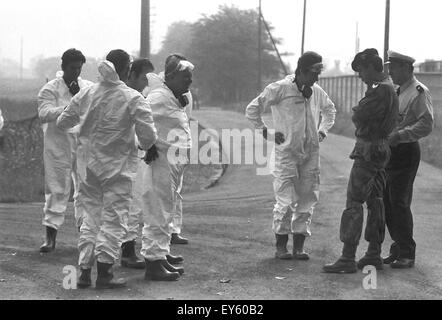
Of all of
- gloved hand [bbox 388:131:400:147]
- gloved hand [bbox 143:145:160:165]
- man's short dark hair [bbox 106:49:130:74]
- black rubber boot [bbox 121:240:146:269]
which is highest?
man's short dark hair [bbox 106:49:130:74]

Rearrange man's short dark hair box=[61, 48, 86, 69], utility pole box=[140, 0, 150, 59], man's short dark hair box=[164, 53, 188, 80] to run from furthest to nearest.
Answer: utility pole box=[140, 0, 150, 59] < man's short dark hair box=[61, 48, 86, 69] < man's short dark hair box=[164, 53, 188, 80]

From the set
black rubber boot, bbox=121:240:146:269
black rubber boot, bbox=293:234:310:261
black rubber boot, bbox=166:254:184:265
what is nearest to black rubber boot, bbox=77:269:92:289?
black rubber boot, bbox=121:240:146:269

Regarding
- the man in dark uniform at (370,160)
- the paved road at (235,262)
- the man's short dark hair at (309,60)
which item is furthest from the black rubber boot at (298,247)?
the man's short dark hair at (309,60)

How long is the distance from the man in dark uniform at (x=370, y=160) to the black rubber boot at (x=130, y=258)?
1.74 metres

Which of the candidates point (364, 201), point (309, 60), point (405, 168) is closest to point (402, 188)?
point (405, 168)

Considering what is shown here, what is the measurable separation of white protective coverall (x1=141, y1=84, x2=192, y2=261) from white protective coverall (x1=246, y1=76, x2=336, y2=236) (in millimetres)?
1262

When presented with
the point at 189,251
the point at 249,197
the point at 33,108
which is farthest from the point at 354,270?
the point at 33,108

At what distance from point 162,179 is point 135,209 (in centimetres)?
133

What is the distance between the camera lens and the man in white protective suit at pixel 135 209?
816 cm

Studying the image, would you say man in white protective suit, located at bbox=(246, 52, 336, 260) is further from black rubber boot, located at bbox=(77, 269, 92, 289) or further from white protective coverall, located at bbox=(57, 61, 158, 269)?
black rubber boot, located at bbox=(77, 269, 92, 289)

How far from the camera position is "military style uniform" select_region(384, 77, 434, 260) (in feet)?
26.7

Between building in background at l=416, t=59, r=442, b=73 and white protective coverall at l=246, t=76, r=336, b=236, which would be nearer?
white protective coverall at l=246, t=76, r=336, b=236

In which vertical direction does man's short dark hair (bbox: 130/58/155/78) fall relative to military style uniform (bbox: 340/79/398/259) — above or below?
above
